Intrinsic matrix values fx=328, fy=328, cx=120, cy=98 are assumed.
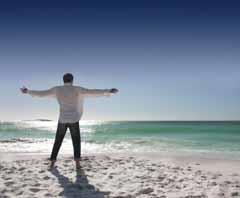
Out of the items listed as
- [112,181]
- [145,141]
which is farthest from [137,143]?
[112,181]

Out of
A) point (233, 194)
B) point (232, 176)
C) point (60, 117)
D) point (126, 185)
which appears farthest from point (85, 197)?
point (232, 176)

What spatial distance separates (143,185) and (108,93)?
2521mm

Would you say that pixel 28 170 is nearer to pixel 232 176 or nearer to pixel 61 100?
pixel 61 100

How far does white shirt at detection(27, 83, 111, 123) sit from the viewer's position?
7523 mm

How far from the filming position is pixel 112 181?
5949 millimetres

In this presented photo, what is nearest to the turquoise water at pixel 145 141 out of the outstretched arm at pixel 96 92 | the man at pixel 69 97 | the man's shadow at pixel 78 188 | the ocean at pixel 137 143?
the ocean at pixel 137 143

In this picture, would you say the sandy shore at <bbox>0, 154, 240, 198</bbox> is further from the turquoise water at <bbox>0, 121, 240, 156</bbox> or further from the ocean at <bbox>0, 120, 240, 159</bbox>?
the turquoise water at <bbox>0, 121, 240, 156</bbox>

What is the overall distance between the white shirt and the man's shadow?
1541 millimetres

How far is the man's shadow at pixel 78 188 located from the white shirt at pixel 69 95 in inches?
60.7

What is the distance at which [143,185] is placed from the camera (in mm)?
5664

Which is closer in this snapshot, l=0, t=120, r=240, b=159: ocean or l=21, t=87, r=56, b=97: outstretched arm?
l=21, t=87, r=56, b=97: outstretched arm

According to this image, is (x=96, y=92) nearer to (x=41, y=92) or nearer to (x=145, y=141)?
(x=41, y=92)

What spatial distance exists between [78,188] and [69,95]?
2.68 m

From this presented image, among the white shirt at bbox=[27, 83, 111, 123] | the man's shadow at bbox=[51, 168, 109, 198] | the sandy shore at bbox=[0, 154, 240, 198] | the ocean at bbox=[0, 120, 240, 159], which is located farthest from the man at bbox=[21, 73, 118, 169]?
the ocean at bbox=[0, 120, 240, 159]
